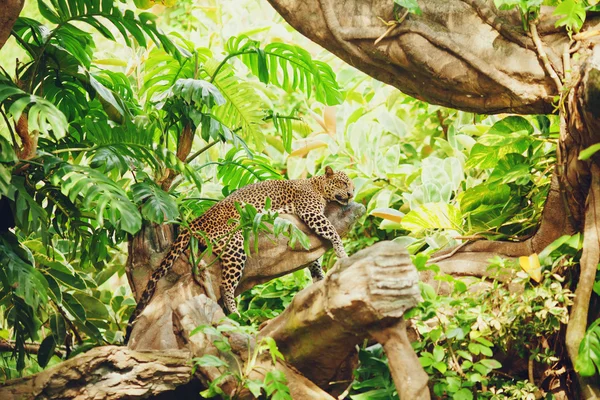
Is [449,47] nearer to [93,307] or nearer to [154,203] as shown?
[154,203]

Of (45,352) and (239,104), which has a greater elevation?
(239,104)

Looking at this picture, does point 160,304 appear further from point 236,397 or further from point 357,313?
point 357,313

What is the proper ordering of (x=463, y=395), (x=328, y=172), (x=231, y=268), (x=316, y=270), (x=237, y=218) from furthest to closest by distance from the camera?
(x=328, y=172) < (x=316, y=270) < (x=237, y=218) < (x=231, y=268) < (x=463, y=395)

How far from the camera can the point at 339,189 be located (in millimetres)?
5809

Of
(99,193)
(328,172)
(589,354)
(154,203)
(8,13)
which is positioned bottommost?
(589,354)

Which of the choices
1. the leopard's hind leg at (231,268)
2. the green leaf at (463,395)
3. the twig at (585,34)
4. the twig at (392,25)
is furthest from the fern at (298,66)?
the green leaf at (463,395)

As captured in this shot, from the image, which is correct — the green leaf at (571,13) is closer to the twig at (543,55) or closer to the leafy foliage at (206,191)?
the leafy foliage at (206,191)

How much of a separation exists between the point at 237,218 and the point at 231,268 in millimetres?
408

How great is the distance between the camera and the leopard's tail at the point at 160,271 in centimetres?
434

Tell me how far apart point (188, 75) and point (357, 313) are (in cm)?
270

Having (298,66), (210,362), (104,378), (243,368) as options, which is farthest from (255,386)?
(298,66)

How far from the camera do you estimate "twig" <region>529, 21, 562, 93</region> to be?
3.71 meters

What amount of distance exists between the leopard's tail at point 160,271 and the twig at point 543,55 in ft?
7.73

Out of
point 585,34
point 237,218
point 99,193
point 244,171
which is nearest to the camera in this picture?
point 99,193
